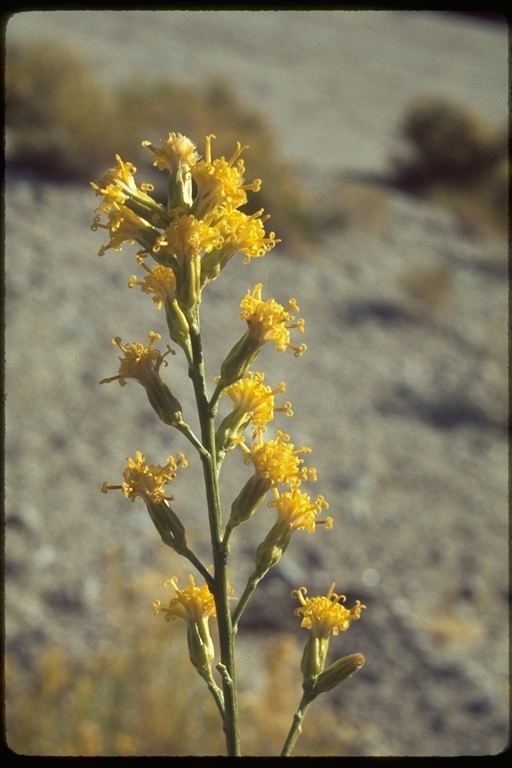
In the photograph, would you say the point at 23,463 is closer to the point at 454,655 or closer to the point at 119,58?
the point at 454,655

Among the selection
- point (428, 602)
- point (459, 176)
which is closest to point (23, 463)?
→ point (428, 602)

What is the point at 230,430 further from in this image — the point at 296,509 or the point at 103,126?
the point at 103,126

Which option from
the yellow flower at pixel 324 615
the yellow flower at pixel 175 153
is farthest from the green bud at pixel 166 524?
the yellow flower at pixel 175 153

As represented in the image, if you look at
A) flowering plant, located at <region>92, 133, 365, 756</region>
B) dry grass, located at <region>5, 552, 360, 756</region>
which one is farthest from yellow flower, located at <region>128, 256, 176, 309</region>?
dry grass, located at <region>5, 552, 360, 756</region>

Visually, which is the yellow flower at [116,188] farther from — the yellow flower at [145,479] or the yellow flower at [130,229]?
the yellow flower at [145,479]

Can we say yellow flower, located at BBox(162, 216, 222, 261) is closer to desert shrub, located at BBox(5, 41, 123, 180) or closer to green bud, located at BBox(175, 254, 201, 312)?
green bud, located at BBox(175, 254, 201, 312)

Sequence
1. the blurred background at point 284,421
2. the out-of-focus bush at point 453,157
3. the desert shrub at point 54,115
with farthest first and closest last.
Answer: the out-of-focus bush at point 453,157
the desert shrub at point 54,115
the blurred background at point 284,421

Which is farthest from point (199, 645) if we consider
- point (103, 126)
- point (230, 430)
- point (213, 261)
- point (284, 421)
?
point (103, 126)
